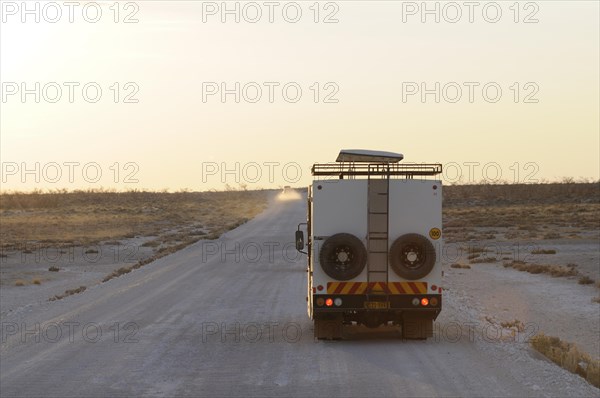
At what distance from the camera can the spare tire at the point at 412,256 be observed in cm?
1584

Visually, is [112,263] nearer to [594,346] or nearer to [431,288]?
[594,346]

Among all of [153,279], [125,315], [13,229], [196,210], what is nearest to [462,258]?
[153,279]

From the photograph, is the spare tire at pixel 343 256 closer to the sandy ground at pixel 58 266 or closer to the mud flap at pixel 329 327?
the mud flap at pixel 329 327

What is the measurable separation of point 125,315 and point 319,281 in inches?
289

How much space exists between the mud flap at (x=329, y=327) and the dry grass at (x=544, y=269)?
74.4 ft

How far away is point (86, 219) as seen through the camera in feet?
316

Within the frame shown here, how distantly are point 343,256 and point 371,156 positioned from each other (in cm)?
222

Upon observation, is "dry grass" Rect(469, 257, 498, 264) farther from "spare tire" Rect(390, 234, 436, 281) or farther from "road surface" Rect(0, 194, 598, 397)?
"spare tire" Rect(390, 234, 436, 281)

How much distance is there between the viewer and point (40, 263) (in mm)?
49000

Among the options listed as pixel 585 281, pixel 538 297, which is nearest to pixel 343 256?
pixel 538 297

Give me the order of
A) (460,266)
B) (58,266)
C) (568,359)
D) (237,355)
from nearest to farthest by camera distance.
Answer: (568,359), (237,355), (460,266), (58,266)

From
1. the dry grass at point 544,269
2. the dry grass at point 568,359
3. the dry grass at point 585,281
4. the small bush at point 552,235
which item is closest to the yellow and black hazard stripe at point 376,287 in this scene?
the dry grass at point 568,359

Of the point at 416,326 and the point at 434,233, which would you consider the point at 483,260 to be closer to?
the point at 416,326

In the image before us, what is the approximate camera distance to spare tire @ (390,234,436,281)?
15844mm
